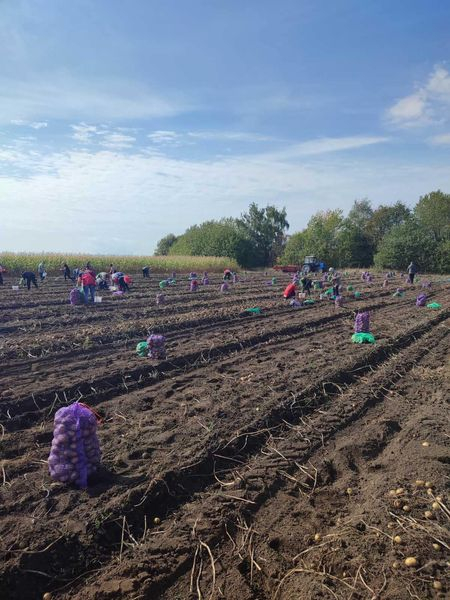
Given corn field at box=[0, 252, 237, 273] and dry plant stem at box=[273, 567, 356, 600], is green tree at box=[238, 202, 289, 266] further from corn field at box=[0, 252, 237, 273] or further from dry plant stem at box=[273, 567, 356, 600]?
dry plant stem at box=[273, 567, 356, 600]

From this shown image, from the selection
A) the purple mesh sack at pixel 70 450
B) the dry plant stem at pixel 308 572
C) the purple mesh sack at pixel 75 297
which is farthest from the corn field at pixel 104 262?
the dry plant stem at pixel 308 572

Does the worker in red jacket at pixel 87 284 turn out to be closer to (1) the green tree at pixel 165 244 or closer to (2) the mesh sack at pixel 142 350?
(2) the mesh sack at pixel 142 350

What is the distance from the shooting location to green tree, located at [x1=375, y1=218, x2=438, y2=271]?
4853 cm

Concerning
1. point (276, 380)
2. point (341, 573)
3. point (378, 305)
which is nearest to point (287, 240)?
point (378, 305)

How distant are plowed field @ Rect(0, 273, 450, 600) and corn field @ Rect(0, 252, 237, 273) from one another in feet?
87.1

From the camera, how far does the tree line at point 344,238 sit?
49.0 meters

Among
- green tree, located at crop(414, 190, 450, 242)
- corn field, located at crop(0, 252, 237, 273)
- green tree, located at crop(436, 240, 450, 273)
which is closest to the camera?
corn field, located at crop(0, 252, 237, 273)

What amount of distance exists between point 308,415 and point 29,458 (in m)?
3.51

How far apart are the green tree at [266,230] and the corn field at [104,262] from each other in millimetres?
12072

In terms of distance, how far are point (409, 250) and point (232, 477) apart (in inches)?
1954

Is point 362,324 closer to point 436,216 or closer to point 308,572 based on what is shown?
point 308,572

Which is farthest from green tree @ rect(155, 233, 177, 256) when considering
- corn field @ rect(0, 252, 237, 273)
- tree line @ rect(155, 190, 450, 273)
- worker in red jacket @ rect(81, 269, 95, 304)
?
worker in red jacket @ rect(81, 269, 95, 304)

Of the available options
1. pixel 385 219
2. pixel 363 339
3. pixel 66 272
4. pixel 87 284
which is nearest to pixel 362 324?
pixel 363 339

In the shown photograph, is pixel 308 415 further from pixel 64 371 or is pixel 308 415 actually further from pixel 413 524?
pixel 64 371
